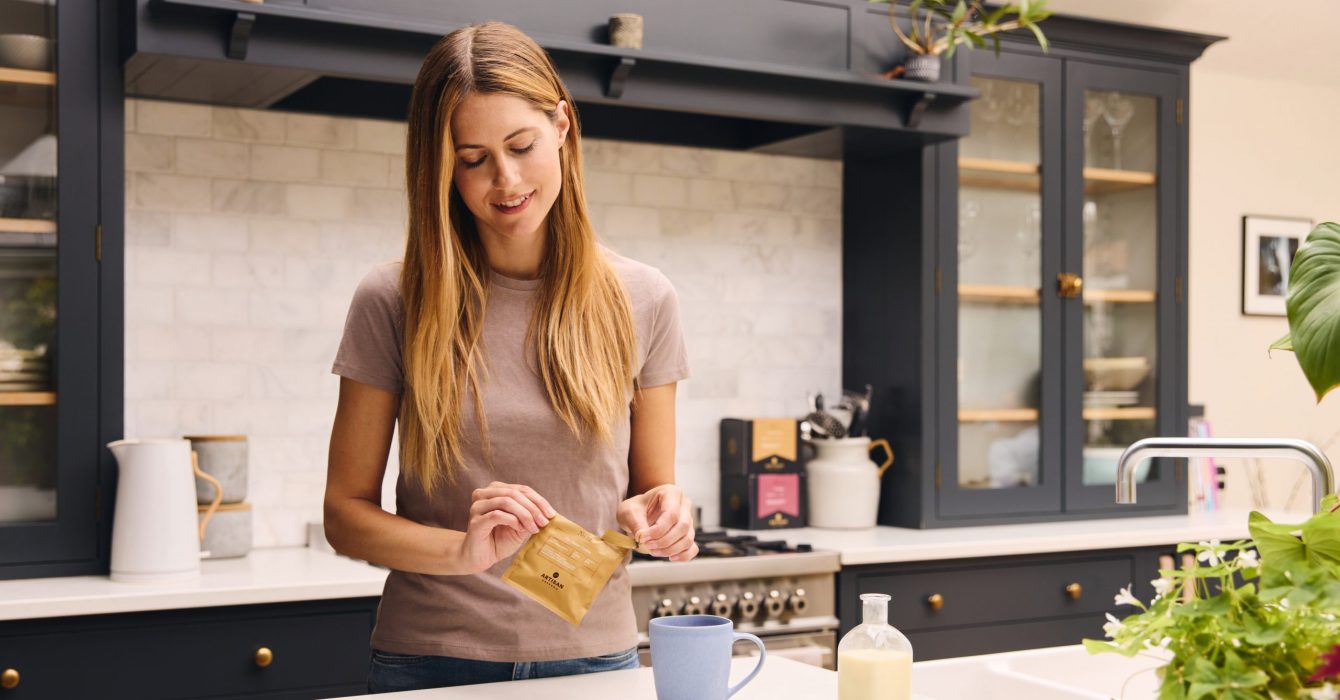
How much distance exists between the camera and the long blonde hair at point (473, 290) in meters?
1.67

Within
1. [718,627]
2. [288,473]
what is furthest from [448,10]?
[718,627]

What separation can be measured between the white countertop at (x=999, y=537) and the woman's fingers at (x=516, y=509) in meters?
1.91

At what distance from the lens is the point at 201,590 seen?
258cm

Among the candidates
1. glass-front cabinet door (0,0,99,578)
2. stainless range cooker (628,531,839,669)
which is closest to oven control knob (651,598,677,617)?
stainless range cooker (628,531,839,669)

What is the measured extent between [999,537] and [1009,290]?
2.47ft

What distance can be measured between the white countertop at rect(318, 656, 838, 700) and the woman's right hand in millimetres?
168

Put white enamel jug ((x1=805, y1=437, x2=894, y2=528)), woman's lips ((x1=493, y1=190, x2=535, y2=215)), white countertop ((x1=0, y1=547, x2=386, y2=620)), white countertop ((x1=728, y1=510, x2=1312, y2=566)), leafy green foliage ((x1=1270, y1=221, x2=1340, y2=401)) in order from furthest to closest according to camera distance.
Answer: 1. white enamel jug ((x1=805, y1=437, x2=894, y2=528))
2. white countertop ((x1=728, y1=510, x2=1312, y2=566))
3. white countertop ((x1=0, y1=547, x2=386, y2=620))
4. woman's lips ((x1=493, y1=190, x2=535, y2=215))
5. leafy green foliage ((x1=1270, y1=221, x2=1340, y2=401))

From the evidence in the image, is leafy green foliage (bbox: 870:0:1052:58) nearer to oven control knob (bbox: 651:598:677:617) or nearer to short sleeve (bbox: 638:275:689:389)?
oven control knob (bbox: 651:598:677:617)

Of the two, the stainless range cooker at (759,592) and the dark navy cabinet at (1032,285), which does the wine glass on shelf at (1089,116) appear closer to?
the dark navy cabinet at (1032,285)

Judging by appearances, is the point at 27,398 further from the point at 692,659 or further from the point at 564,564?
the point at 692,659

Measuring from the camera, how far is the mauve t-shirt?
5.55ft

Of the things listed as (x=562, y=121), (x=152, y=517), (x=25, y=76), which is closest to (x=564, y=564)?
(x=562, y=121)

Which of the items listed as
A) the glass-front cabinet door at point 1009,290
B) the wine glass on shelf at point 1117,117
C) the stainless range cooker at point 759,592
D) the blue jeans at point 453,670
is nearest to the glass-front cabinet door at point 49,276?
the stainless range cooker at point 759,592

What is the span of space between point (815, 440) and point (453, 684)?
223 cm
